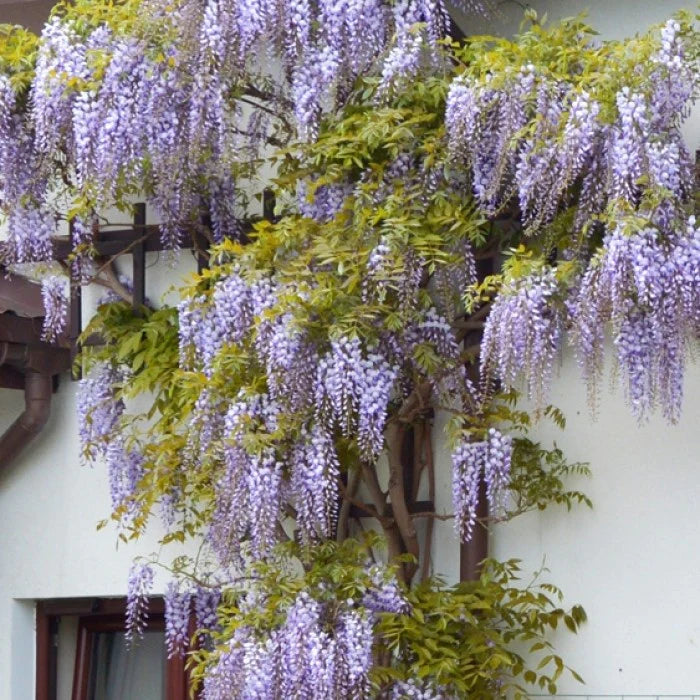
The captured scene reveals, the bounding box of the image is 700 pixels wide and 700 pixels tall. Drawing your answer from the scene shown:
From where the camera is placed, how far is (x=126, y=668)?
656cm

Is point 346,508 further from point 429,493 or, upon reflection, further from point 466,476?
point 466,476

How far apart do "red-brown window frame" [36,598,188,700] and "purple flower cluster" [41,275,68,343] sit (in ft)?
3.33

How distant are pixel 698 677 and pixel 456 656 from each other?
0.76 meters

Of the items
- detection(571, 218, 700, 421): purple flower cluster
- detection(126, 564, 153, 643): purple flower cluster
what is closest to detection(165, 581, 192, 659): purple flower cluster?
detection(126, 564, 153, 643): purple flower cluster

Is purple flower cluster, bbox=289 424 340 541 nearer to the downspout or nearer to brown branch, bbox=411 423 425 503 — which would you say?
→ brown branch, bbox=411 423 425 503

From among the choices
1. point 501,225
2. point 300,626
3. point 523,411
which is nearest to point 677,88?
point 501,225

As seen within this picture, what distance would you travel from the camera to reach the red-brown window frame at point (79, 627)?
651 cm

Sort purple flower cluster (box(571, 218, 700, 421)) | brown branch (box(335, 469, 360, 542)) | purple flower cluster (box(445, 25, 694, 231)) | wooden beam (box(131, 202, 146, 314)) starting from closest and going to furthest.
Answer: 1. purple flower cluster (box(571, 218, 700, 421))
2. purple flower cluster (box(445, 25, 694, 231))
3. brown branch (box(335, 469, 360, 542))
4. wooden beam (box(131, 202, 146, 314))

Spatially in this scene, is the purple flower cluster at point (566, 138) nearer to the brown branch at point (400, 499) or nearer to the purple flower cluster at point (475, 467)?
the purple flower cluster at point (475, 467)

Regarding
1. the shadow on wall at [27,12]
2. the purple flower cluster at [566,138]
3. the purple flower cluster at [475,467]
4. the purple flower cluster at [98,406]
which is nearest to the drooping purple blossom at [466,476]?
the purple flower cluster at [475,467]

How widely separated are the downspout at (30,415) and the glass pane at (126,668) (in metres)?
0.80

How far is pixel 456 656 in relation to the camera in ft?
17.8

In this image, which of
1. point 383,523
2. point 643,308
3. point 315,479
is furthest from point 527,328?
point 383,523

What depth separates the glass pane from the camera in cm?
647
